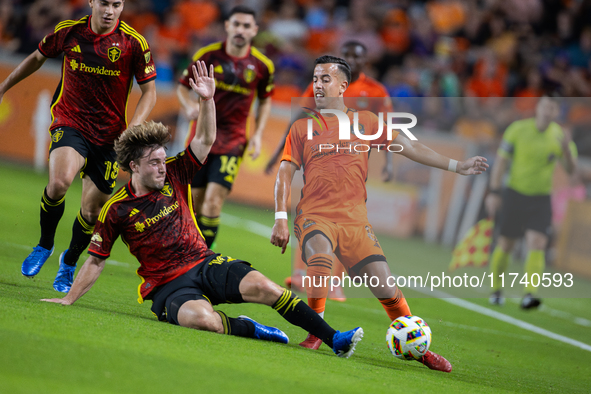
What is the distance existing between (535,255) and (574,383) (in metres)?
2.76

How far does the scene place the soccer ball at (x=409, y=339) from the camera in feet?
15.2

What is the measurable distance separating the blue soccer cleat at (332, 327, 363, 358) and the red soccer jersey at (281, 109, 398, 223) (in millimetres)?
1082

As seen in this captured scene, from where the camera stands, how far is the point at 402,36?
14.8m

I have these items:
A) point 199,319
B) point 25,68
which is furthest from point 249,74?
point 199,319

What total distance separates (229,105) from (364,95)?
142cm

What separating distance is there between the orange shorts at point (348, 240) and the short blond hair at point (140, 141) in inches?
50.2

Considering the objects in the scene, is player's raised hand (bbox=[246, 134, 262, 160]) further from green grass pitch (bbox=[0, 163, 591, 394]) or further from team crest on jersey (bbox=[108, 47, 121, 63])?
team crest on jersey (bbox=[108, 47, 121, 63])

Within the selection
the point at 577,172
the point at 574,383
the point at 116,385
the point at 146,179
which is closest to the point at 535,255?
the point at 577,172

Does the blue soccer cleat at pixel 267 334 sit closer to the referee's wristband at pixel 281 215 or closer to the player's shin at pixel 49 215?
the referee's wristband at pixel 281 215

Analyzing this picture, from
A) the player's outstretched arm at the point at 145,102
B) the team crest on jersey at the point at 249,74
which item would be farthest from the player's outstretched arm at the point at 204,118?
the team crest on jersey at the point at 249,74

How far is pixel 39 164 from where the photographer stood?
40.8 feet

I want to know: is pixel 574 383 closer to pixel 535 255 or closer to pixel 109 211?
pixel 535 255

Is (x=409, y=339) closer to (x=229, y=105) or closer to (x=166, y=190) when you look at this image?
(x=166, y=190)

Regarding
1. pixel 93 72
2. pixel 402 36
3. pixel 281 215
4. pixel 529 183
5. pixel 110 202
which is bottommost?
pixel 110 202
